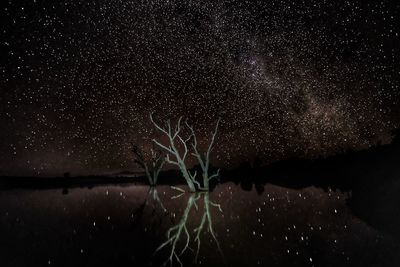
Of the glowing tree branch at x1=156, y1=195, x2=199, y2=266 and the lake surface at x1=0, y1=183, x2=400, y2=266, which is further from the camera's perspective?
the glowing tree branch at x1=156, y1=195, x2=199, y2=266

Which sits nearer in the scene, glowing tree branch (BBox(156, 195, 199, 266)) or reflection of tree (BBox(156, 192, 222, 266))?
glowing tree branch (BBox(156, 195, 199, 266))

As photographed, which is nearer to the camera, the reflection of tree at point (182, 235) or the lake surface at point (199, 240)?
the lake surface at point (199, 240)

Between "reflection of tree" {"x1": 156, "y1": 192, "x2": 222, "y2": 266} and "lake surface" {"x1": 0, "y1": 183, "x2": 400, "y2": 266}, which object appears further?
"reflection of tree" {"x1": 156, "y1": 192, "x2": 222, "y2": 266}

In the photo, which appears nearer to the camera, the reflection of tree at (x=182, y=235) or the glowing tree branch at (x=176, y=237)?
the glowing tree branch at (x=176, y=237)

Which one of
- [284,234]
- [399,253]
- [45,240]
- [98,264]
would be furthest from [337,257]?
[45,240]

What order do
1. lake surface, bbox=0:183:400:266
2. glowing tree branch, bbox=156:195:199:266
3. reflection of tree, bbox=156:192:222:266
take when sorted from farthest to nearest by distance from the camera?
reflection of tree, bbox=156:192:222:266 → glowing tree branch, bbox=156:195:199:266 → lake surface, bbox=0:183:400:266

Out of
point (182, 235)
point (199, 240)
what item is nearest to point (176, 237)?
point (182, 235)

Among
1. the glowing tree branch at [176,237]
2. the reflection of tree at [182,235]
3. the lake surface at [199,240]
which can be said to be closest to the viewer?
the lake surface at [199,240]

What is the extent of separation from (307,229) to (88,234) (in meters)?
4.80

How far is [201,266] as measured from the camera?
5.03 metres

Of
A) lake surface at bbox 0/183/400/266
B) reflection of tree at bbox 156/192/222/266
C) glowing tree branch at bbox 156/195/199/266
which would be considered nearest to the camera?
lake surface at bbox 0/183/400/266

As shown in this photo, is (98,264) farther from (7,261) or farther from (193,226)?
(193,226)

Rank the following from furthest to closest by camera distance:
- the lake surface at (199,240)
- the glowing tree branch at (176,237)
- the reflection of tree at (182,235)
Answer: the reflection of tree at (182,235)
the glowing tree branch at (176,237)
the lake surface at (199,240)

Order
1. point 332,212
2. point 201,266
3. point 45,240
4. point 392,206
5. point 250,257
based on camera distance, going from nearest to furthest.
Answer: point 201,266 → point 250,257 → point 45,240 → point 392,206 → point 332,212
